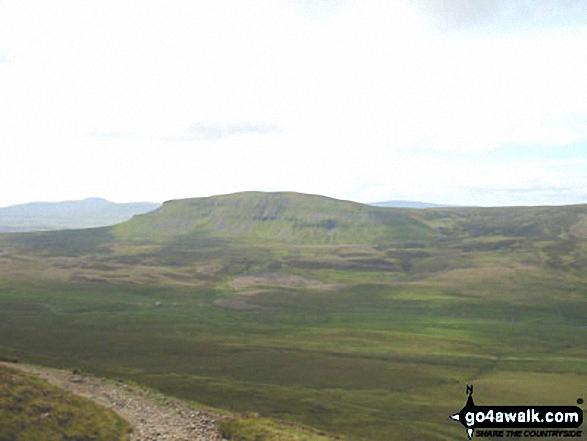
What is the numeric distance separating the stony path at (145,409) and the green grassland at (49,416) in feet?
6.68

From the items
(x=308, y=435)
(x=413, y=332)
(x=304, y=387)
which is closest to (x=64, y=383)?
(x=308, y=435)

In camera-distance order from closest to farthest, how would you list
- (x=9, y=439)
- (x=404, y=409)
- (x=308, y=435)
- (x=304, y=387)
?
(x=9, y=439)
(x=308, y=435)
(x=404, y=409)
(x=304, y=387)

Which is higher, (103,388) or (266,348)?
(103,388)

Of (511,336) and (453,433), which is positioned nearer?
(453,433)

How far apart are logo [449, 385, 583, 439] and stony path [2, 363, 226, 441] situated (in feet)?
114

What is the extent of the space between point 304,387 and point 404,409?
17.8 meters

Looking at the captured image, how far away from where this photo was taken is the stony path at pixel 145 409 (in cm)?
4659

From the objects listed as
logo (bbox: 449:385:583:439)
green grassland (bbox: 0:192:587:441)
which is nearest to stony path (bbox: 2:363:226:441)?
green grassland (bbox: 0:192:587:441)

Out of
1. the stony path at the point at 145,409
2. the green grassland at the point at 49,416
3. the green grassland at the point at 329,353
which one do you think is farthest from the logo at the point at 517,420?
the green grassland at the point at 49,416

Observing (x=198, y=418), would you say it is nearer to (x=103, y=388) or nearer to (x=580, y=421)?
(x=103, y=388)

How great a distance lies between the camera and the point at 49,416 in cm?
4716

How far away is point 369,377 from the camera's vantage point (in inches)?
3767

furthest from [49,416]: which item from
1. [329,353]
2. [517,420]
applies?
[329,353]

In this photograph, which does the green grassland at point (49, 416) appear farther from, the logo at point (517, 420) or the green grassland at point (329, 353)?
the logo at point (517, 420)
